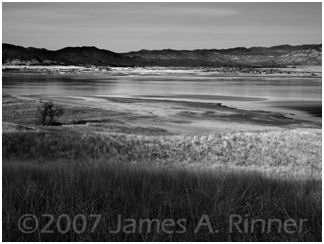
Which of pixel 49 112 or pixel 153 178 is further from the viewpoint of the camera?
pixel 49 112

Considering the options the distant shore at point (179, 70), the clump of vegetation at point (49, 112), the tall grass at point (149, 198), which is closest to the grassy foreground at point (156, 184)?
the tall grass at point (149, 198)

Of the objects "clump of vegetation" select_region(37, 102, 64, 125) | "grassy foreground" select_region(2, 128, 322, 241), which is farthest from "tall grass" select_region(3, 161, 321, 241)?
"clump of vegetation" select_region(37, 102, 64, 125)

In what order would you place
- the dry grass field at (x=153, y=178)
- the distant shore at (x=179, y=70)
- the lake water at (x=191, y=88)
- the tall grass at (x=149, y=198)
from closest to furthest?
1. the tall grass at (x=149, y=198)
2. the dry grass field at (x=153, y=178)
3. the distant shore at (x=179, y=70)
4. the lake water at (x=191, y=88)

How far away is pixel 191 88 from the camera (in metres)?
6.86

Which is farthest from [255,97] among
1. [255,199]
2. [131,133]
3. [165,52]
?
[255,199]

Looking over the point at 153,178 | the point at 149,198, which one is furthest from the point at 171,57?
the point at 149,198

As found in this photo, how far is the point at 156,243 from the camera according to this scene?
2943mm

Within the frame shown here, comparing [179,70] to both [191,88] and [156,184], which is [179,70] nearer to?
[191,88]

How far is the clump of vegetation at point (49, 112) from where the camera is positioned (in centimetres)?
575

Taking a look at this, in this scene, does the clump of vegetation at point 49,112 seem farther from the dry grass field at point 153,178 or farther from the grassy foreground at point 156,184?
the grassy foreground at point 156,184

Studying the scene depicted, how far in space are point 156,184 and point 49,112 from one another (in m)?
2.33

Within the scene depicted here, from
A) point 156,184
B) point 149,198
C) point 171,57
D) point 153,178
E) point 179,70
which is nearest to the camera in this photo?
point 149,198

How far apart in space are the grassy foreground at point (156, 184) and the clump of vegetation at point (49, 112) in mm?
298

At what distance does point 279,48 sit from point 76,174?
362 centimetres
